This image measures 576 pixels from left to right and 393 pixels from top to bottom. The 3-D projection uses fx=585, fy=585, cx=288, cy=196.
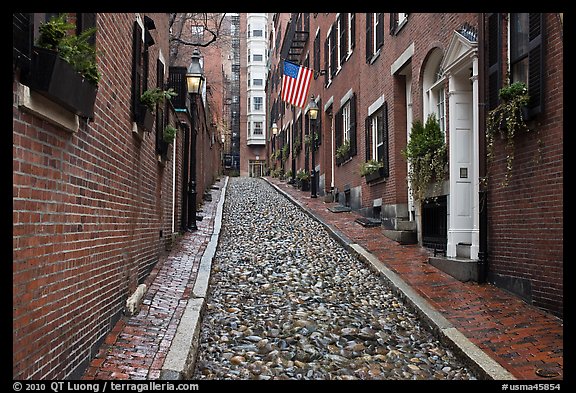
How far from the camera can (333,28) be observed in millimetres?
20438

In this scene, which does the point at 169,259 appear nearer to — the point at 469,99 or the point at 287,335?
the point at 287,335

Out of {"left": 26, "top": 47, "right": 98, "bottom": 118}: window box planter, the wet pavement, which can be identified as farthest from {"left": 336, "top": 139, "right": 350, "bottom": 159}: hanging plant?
{"left": 26, "top": 47, "right": 98, "bottom": 118}: window box planter

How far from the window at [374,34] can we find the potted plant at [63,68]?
10983 mm

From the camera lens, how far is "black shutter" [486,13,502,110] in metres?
7.90

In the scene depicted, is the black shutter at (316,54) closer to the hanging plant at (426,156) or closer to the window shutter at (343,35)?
the window shutter at (343,35)

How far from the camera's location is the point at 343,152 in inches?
721

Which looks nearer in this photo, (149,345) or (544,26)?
(149,345)

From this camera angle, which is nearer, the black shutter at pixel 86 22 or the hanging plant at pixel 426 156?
the black shutter at pixel 86 22

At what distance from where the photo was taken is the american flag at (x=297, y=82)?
65.8ft

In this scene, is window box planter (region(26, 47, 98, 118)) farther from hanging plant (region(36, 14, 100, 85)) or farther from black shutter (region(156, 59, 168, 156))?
black shutter (region(156, 59, 168, 156))

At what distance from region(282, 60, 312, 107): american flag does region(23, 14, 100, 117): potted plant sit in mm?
15727

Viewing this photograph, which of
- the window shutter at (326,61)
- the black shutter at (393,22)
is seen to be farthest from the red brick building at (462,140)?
the window shutter at (326,61)
